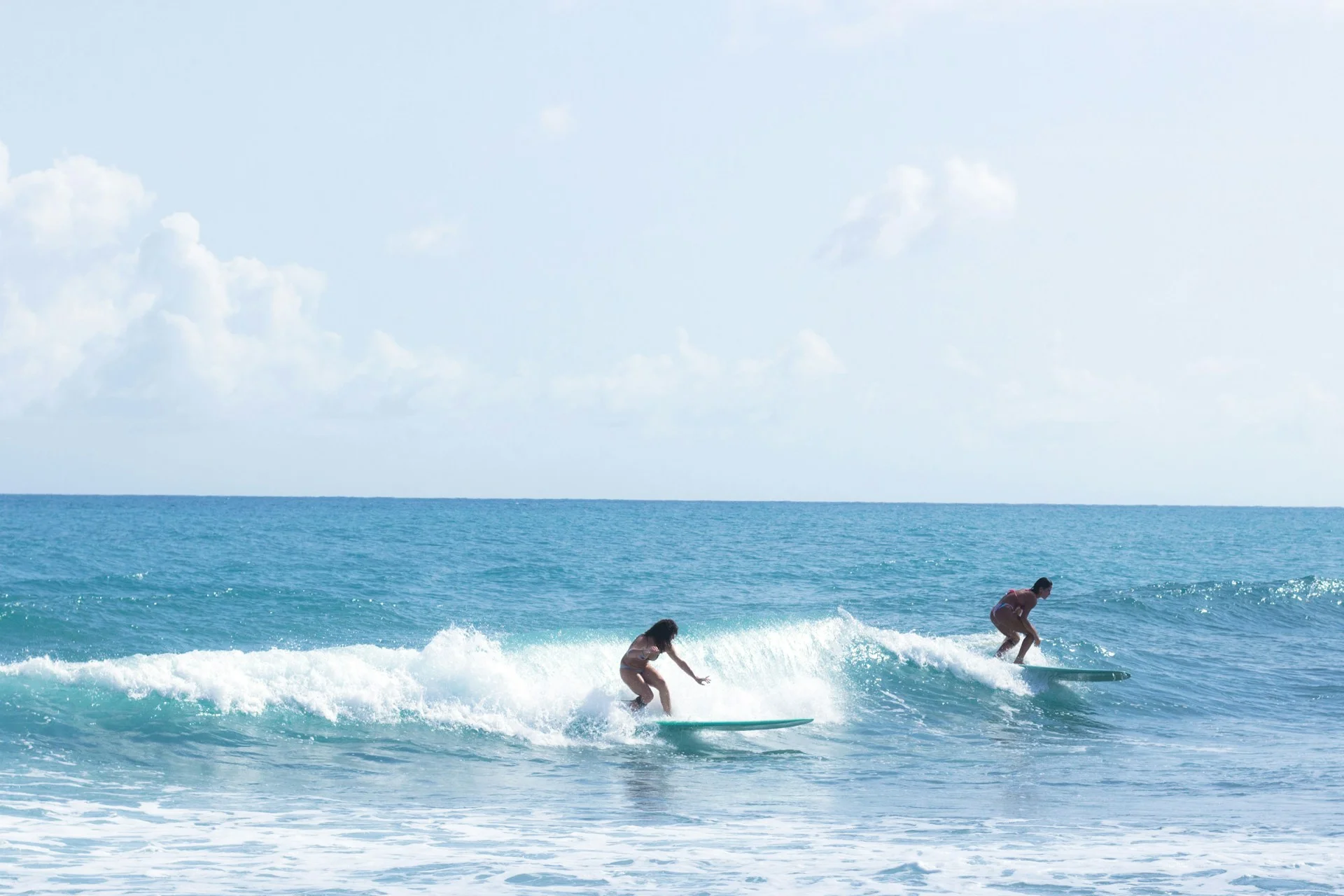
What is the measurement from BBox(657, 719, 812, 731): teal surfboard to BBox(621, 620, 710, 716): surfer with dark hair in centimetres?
25

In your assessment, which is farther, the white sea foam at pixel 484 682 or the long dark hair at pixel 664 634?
the white sea foam at pixel 484 682

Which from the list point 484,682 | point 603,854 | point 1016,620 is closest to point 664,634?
point 484,682

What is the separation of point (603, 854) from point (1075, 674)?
11448 mm

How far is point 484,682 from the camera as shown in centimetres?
1480

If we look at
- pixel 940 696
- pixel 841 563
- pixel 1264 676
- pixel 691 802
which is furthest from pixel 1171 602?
pixel 691 802

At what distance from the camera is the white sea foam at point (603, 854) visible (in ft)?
25.1

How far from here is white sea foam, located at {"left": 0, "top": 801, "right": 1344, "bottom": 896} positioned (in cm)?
764

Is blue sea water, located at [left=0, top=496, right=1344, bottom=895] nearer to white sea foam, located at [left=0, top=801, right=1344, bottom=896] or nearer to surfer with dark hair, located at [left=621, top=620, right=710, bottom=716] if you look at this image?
white sea foam, located at [left=0, top=801, right=1344, bottom=896]

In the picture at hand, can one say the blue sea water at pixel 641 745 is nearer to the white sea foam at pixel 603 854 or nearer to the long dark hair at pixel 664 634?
the white sea foam at pixel 603 854

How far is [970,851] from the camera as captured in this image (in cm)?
855

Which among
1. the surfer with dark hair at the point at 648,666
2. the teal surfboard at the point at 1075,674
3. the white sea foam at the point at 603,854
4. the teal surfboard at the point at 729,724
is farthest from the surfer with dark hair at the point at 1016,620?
the white sea foam at the point at 603,854

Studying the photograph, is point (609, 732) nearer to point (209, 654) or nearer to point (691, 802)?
point (691, 802)

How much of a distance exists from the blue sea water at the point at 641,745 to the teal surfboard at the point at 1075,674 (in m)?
0.19

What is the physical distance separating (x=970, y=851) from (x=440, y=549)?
37.4 m
